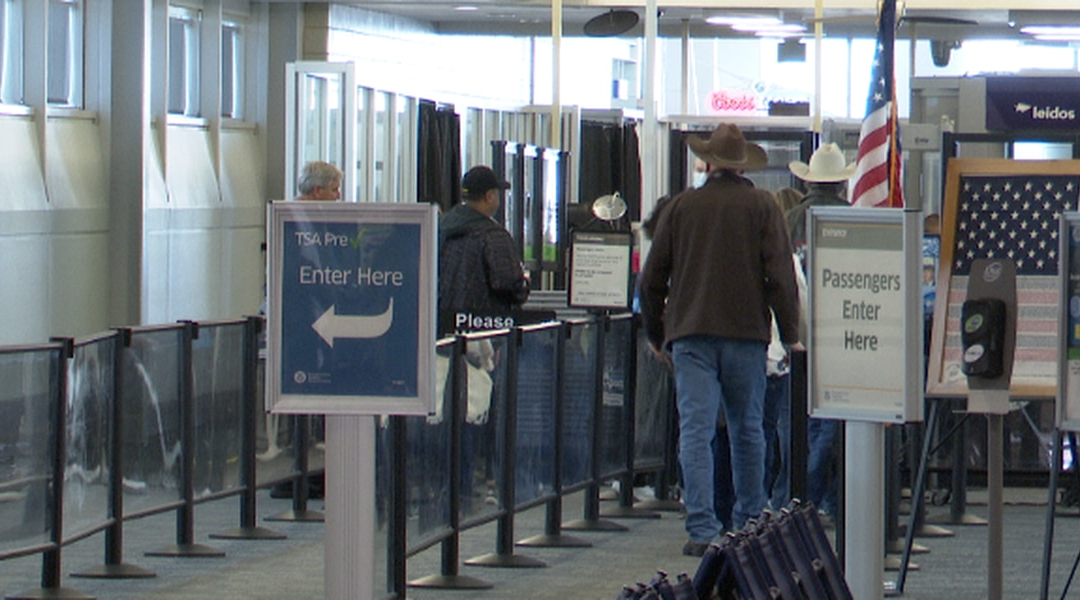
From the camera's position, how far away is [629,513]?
9719mm

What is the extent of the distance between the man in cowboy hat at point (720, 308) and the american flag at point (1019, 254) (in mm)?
1390

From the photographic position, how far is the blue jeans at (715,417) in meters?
7.96

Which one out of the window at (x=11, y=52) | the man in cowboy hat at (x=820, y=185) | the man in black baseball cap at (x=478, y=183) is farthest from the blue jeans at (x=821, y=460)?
the window at (x=11, y=52)

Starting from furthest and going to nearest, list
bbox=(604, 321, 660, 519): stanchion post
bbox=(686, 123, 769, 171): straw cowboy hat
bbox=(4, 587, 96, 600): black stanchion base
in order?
bbox=(604, 321, 660, 519): stanchion post, bbox=(686, 123, 769, 171): straw cowboy hat, bbox=(4, 587, 96, 600): black stanchion base

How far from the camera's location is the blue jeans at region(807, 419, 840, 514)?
8.73m

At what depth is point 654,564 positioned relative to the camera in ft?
26.9

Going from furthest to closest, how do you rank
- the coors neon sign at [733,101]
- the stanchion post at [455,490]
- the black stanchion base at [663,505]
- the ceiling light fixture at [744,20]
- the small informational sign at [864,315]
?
the coors neon sign at [733,101], the ceiling light fixture at [744,20], the black stanchion base at [663,505], the stanchion post at [455,490], the small informational sign at [864,315]

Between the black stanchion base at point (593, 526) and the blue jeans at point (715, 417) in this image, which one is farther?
the black stanchion base at point (593, 526)

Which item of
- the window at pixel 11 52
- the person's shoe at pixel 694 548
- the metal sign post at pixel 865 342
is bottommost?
the person's shoe at pixel 694 548

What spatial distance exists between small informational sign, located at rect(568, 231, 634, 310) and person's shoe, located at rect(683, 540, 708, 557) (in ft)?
6.71

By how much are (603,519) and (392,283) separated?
465 cm

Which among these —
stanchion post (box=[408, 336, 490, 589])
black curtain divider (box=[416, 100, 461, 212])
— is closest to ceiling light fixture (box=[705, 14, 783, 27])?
black curtain divider (box=[416, 100, 461, 212])

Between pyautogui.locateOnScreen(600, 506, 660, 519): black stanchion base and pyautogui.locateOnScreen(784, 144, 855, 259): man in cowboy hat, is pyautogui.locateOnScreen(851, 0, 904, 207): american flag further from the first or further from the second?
pyautogui.locateOnScreen(600, 506, 660, 519): black stanchion base

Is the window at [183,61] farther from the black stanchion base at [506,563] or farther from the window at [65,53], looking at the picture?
the black stanchion base at [506,563]
